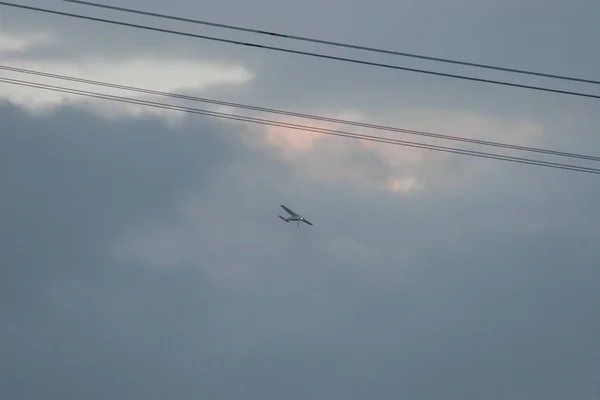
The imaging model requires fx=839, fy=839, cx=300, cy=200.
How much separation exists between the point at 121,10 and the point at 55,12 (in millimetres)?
5515

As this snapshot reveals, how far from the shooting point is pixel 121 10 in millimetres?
42781

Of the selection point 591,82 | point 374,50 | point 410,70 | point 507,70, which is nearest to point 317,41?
point 374,50

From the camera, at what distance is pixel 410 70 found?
44406 mm

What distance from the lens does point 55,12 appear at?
1816 inches

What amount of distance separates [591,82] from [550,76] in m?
3.20

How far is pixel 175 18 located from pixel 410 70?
41.1 feet

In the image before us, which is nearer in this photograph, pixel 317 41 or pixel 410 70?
pixel 317 41

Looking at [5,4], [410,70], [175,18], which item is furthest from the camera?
[5,4]

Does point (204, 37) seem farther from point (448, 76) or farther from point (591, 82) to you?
point (591, 82)

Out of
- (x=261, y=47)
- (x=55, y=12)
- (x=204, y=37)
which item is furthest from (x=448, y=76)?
(x=55, y=12)

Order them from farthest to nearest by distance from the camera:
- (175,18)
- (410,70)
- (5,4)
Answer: (5,4) < (410,70) < (175,18)

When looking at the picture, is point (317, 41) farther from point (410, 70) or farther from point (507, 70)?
point (507, 70)

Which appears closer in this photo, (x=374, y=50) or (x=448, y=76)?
(x=374, y=50)

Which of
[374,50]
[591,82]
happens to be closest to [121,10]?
[374,50]
